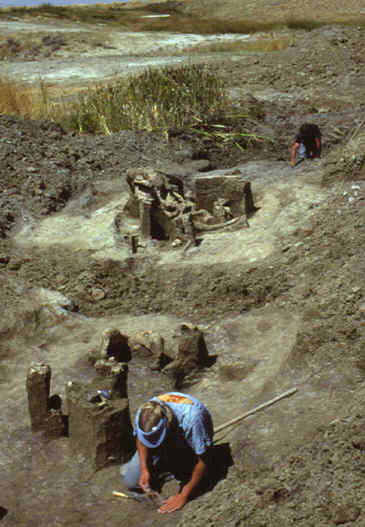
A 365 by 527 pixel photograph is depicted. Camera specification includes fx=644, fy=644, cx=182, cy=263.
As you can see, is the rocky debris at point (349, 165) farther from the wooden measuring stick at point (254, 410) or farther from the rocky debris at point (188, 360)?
the wooden measuring stick at point (254, 410)

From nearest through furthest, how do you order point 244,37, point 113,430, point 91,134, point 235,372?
point 113,430, point 235,372, point 91,134, point 244,37

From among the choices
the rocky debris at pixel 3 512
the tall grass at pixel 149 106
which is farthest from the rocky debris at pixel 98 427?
the tall grass at pixel 149 106

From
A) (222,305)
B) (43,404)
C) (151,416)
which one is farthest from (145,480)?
(222,305)

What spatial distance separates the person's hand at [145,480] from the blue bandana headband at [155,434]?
0.27 m

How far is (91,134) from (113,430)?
8905mm

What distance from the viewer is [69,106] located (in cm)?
1448

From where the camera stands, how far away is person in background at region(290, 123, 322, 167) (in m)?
10.9

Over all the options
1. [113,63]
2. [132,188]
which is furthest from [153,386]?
[113,63]

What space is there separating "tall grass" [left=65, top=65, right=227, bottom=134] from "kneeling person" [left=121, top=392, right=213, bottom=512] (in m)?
8.71

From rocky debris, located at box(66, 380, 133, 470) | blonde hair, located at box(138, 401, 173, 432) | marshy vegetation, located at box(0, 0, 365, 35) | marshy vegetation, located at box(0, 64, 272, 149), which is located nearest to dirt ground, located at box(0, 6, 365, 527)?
rocky debris, located at box(66, 380, 133, 470)

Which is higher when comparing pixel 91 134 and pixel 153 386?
pixel 91 134

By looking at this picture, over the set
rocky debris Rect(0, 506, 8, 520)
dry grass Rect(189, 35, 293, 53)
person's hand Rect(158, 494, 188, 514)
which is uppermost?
dry grass Rect(189, 35, 293, 53)

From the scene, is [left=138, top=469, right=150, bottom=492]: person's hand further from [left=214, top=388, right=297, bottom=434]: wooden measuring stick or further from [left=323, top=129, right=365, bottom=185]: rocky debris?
[left=323, top=129, right=365, bottom=185]: rocky debris

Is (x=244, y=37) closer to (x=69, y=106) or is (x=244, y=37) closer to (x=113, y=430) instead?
(x=69, y=106)
